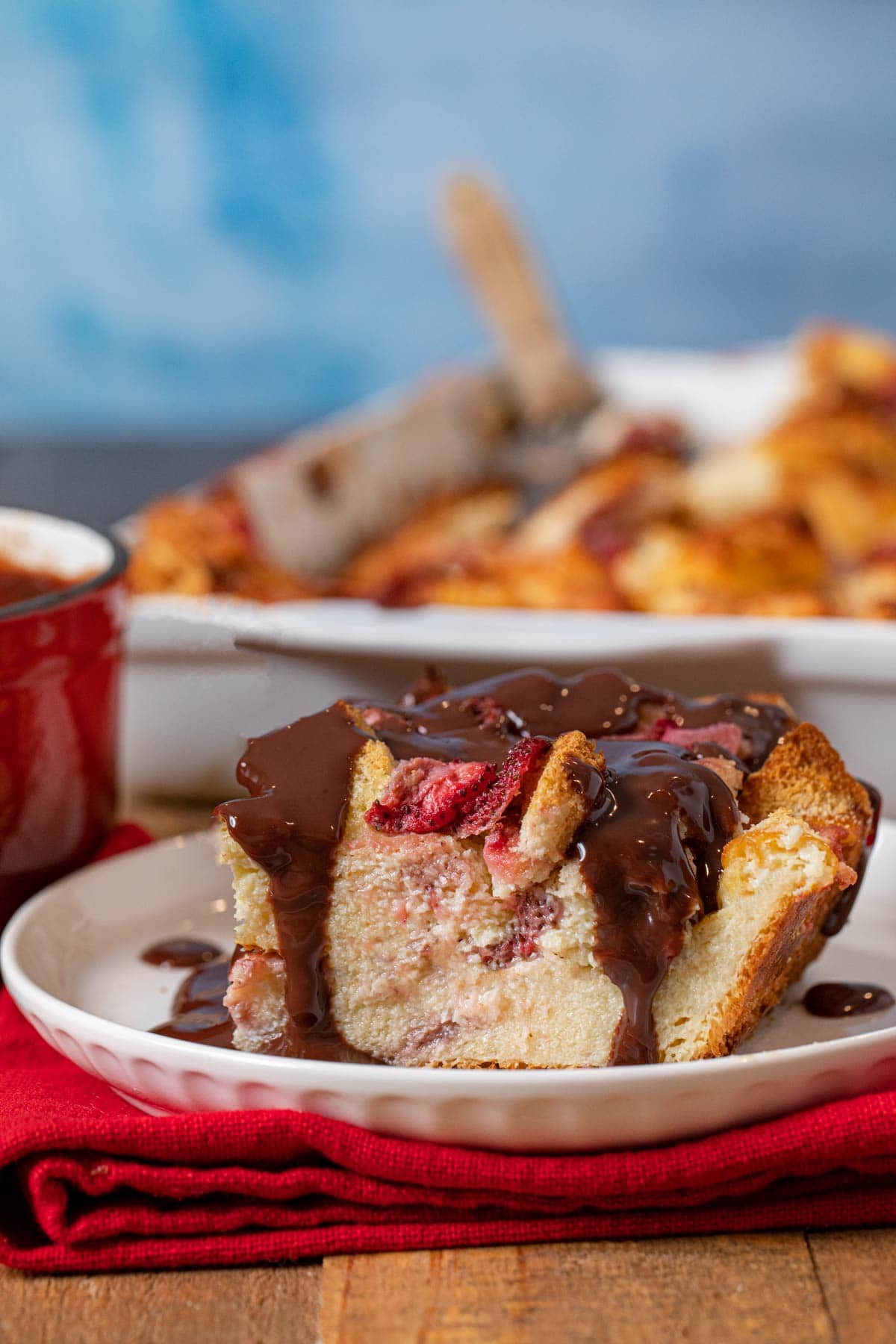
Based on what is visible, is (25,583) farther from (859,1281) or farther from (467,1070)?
(859,1281)


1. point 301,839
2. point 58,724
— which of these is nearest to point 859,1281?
point 301,839

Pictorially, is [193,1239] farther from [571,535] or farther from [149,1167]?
[571,535]

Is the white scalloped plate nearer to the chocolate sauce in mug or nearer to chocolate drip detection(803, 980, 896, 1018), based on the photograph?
chocolate drip detection(803, 980, 896, 1018)

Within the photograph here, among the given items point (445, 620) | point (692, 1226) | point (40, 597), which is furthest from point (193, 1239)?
point (445, 620)

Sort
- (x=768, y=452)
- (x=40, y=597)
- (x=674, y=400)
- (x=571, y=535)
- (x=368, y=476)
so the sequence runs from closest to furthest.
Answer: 1. (x=40, y=597)
2. (x=571, y=535)
3. (x=768, y=452)
4. (x=368, y=476)
5. (x=674, y=400)

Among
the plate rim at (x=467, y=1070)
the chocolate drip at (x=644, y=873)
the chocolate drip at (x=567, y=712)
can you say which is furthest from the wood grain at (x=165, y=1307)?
the chocolate drip at (x=567, y=712)

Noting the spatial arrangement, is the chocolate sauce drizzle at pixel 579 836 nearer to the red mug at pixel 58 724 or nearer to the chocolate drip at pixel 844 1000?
the chocolate drip at pixel 844 1000

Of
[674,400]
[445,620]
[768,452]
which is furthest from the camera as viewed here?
[674,400]
